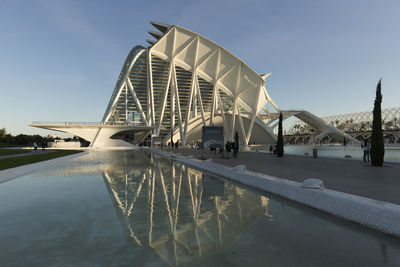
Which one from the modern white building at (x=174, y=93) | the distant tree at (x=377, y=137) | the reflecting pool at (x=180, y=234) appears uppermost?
the modern white building at (x=174, y=93)

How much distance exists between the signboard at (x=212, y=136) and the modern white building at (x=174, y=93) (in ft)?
89.6

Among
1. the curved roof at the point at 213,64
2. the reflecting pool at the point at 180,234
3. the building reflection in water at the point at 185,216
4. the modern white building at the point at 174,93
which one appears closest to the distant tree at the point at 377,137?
the building reflection in water at the point at 185,216

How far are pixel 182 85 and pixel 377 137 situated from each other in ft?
156

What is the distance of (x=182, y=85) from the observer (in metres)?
57.6

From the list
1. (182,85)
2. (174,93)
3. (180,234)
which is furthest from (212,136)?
(182,85)

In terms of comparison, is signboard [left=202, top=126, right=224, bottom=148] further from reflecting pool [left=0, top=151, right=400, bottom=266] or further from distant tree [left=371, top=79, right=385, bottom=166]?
reflecting pool [left=0, top=151, right=400, bottom=266]

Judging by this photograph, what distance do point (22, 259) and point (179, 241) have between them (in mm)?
1826

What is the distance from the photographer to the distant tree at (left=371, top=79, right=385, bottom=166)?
12.8 meters

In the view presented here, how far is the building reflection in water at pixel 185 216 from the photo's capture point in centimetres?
315

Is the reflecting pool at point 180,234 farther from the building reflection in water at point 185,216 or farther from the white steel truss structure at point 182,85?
the white steel truss structure at point 182,85

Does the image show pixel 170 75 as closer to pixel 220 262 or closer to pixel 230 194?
pixel 230 194

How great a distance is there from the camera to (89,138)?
151ft

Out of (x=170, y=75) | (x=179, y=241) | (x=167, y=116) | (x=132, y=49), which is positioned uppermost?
(x=132, y=49)

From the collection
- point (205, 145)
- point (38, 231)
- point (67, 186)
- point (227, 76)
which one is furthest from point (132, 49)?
point (38, 231)
